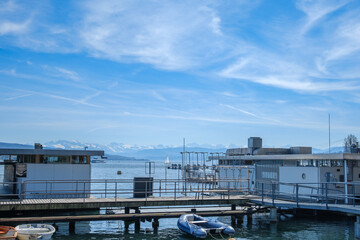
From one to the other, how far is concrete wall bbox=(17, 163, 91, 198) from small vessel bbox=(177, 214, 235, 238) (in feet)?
25.2

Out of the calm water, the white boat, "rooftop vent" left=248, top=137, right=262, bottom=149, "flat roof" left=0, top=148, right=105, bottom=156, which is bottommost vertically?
the calm water

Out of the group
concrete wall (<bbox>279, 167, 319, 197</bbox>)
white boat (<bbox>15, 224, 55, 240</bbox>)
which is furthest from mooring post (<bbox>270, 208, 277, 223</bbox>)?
white boat (<bbox>15, 224, 55, 240</bbox>)

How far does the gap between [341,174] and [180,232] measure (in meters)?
12.4

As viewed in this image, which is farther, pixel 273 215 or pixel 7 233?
pixel 273 215

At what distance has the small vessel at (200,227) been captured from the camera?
74.3 ft

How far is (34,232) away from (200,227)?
30.1 feet

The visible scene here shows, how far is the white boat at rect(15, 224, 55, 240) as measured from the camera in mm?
20594

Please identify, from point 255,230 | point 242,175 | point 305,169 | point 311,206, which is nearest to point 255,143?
point 242,175

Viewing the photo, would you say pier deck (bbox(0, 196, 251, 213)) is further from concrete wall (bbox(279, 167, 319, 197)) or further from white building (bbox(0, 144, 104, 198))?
concrete wall (bbox(279, 167, 319, 197))

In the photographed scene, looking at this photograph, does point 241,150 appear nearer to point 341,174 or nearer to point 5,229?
point 341,174

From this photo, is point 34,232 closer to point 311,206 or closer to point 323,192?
point 311,206

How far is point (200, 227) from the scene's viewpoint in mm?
23109

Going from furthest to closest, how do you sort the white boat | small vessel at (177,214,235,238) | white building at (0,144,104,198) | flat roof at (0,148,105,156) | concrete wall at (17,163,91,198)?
flat roof at (0,148,105,156) < white building at (0,144,104,198) < concrete wall at (17,163,91,198) < small vessel at (177,214,235,238) < the white boat

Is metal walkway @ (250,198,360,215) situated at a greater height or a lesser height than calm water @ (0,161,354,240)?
greater
